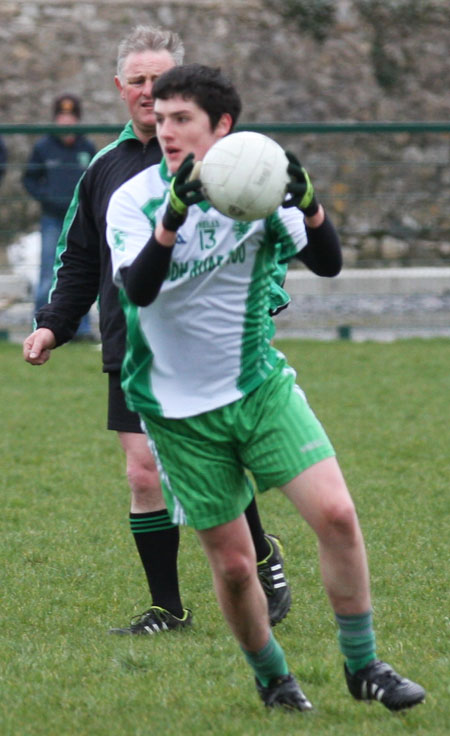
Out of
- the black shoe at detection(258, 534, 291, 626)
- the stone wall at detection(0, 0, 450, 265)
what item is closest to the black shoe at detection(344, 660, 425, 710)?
the black shoe at detection(258, 534, 291, 626)

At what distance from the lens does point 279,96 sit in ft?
79.8

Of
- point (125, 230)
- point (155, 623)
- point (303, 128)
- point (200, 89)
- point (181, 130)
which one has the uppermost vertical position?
point (200, 89)

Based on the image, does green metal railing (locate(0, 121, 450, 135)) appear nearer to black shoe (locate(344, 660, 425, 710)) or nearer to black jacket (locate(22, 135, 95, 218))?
black jacket (locate(22, 135, 95, 218))

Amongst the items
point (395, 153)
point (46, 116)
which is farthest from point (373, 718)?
Result: point (46, 116)

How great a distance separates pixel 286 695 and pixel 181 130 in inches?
66.1

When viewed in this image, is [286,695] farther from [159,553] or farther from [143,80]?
[143,80]

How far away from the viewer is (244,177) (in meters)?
3.51

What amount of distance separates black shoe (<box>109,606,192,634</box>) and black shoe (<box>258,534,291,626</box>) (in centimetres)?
33

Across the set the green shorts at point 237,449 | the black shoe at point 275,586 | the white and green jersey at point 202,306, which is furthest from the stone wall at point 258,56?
the green shorts at point 237,449

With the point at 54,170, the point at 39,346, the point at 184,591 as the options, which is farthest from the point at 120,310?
the point at 54,170

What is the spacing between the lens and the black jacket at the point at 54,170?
43.0ft

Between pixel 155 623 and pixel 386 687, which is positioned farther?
pixel 155 623

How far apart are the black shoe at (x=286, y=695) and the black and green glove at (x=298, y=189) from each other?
1.40m

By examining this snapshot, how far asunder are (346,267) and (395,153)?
6.03 feet
